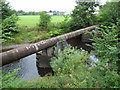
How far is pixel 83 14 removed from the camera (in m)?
9.64

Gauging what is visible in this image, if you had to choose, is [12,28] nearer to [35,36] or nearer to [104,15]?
[35,36]

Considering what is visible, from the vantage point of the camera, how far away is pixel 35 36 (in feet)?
30.5

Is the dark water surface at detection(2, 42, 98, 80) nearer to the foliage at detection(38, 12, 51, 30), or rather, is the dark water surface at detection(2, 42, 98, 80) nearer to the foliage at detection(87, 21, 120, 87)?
the foliage at detection(87, 21, 120, 87)

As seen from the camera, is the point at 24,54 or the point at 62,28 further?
the point at 62,28

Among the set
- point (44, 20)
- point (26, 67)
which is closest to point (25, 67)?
point (26, 67)

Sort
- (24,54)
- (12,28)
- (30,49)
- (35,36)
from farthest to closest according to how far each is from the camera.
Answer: (35,36) → (12,28) → (30,49) → (24,54)

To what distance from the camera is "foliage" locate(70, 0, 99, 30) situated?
9469 mm

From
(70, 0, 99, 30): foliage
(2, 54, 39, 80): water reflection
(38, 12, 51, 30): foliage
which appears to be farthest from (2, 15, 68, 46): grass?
(2, 54, 39, 80): water reflection

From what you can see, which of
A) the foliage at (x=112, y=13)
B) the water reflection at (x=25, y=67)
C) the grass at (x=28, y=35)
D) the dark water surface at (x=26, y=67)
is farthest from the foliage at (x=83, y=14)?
the water reflection at (x=25, y=67)

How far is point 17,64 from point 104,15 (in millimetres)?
9614

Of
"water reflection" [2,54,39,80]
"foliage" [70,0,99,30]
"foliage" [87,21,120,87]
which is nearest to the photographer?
"foliage" [87,21,120,87]

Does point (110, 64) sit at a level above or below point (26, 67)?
above

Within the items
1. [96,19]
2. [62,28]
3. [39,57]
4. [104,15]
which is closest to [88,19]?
[96,19]

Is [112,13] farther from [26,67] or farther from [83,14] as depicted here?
[26,67]
